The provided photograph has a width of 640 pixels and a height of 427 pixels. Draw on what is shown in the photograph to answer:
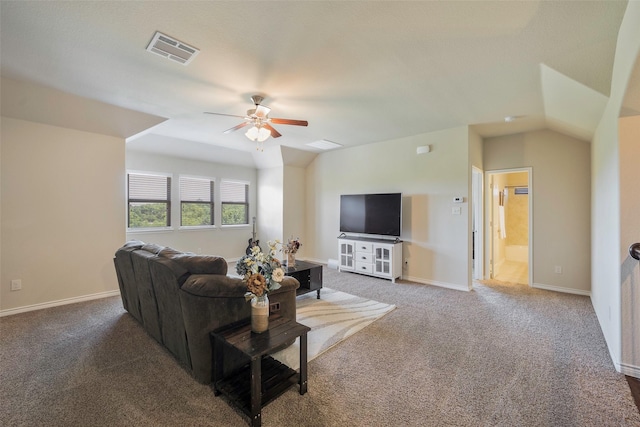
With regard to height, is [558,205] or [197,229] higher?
[558,205]

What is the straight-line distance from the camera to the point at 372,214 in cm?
540

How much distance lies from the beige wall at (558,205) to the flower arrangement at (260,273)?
4752mm

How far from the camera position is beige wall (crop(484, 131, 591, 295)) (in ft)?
13.8

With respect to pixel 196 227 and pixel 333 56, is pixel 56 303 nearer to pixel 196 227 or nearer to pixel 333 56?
pixel 196 227

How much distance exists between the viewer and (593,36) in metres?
2.02

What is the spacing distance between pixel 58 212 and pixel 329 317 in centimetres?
388

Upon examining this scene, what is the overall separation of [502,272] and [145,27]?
6935 millimetres

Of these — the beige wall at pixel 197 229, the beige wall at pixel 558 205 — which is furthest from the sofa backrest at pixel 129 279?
the beige wall at pixel 558 205

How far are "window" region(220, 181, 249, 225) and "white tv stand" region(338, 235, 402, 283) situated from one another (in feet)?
9.77

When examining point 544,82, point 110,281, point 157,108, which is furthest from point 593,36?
point 110,281

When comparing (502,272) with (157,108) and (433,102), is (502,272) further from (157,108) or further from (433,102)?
(157,108)

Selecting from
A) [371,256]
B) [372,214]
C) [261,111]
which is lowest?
[371,256]

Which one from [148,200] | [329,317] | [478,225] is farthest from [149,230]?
[478,225]

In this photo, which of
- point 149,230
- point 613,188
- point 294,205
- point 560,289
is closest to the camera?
point 613,188
